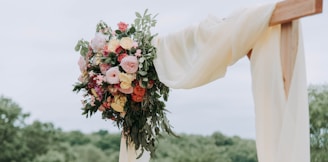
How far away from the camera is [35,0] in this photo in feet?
19.9

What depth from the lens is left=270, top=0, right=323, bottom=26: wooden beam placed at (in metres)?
1.74

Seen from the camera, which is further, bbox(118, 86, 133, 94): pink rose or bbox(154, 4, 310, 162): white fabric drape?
bbox(118, 86, 133, 94): pink rose

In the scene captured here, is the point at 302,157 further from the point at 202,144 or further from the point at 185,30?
the point at 202,144

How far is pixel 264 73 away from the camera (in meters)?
1.89

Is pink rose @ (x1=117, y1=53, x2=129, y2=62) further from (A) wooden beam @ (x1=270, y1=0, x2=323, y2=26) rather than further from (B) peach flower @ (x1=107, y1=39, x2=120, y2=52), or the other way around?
(A) wooden beam @ (x1=270, y1=0, x2=323, y2=26)

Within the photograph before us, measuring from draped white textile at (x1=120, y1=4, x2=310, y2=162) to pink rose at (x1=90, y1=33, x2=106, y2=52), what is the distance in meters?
0.62

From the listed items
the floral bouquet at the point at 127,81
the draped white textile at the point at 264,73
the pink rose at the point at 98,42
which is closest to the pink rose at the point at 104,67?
the floral bouquet at the point at 127,81

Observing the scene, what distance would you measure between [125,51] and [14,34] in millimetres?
4449

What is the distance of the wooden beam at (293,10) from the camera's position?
174 centimetres

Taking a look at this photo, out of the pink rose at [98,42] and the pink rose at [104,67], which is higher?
the pink rose at [98,42]

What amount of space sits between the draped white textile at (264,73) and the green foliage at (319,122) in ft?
11.4

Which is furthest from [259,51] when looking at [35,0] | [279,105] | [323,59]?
[35,0]

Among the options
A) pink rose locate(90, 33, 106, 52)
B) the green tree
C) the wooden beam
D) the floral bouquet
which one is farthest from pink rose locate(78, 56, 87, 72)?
the green tree

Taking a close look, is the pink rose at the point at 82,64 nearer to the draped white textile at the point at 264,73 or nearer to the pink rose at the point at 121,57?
the pink rose at the point at 121,57
